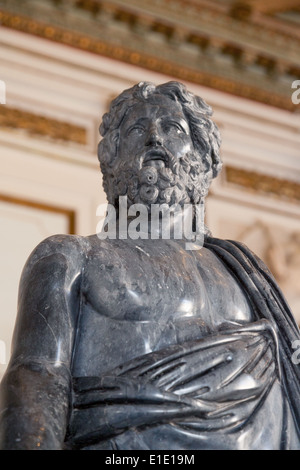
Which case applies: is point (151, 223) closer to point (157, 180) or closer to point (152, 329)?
point (157, 180)

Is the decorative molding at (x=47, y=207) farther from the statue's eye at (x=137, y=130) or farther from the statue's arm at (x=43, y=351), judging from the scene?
the statue's arm at (x=43, y=351)

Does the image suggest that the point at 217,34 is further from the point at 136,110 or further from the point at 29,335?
the point at 29,335

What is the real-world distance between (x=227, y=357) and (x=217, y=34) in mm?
6766

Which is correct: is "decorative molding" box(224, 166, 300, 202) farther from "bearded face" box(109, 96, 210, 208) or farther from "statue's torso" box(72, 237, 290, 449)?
"statue's torso" box(72, 237, 290, 449)

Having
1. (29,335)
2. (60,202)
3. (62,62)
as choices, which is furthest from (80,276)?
(62,62)

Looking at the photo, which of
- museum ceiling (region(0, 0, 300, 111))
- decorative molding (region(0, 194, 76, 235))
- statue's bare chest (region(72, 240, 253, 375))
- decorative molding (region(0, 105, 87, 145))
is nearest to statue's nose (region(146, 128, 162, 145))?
statue's bare chest (region(72, 240, 253, 375))

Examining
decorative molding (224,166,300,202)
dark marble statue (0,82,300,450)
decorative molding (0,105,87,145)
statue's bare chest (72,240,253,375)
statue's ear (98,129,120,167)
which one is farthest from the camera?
decorative molding (224,166,300,202)

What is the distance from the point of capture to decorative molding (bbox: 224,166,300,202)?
27.9 ft

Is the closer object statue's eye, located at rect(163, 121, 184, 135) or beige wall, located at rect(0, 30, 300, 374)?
statue's eye, located at rect(163, 121, 184, 135)

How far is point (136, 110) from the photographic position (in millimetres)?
2818

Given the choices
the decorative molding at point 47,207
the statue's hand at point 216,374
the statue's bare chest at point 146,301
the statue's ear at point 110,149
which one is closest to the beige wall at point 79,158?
the decorative molding at point 47,207

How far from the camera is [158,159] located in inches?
108

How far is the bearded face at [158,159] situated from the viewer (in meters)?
2.73

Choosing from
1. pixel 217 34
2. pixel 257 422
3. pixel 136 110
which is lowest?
pixel 217 34
